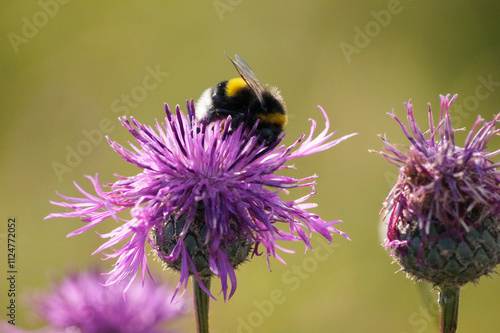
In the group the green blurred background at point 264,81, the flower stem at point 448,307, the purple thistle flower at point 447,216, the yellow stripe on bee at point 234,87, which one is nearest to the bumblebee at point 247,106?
the yellow stripe on bee at point 234,87

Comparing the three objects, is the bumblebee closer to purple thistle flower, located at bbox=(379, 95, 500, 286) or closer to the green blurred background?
purple thistle flower, located at bbox=(379, 95, 500, 286)

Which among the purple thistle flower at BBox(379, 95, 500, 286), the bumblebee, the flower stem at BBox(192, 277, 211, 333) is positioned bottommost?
the purple thistle flower at BBox(379, 95, 500, 286)

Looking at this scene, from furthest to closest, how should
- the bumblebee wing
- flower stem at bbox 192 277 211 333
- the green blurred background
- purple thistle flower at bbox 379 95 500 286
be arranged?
1. the green blurred background
2. the bumblebee wing
3. flower stem at bbox 192 277 211 333
4. purple thistle flower at bbox 379 95 500 286

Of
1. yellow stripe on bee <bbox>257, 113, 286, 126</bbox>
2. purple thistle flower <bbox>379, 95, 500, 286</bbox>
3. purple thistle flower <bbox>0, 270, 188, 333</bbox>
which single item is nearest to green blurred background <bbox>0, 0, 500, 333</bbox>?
purple thistle flower <bbox>0, 270, 188, 333</bbox>

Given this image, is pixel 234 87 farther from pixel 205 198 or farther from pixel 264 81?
pixel 264 81

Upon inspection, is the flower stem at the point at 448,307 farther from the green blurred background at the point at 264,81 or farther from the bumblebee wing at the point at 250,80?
the green blurred background at the point at 264,81

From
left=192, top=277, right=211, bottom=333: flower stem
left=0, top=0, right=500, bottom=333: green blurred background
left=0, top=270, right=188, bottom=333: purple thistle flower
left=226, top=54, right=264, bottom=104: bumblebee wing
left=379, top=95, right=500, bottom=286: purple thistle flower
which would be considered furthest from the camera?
left=0, top=0, right=500, bottom=333: green blurred background
